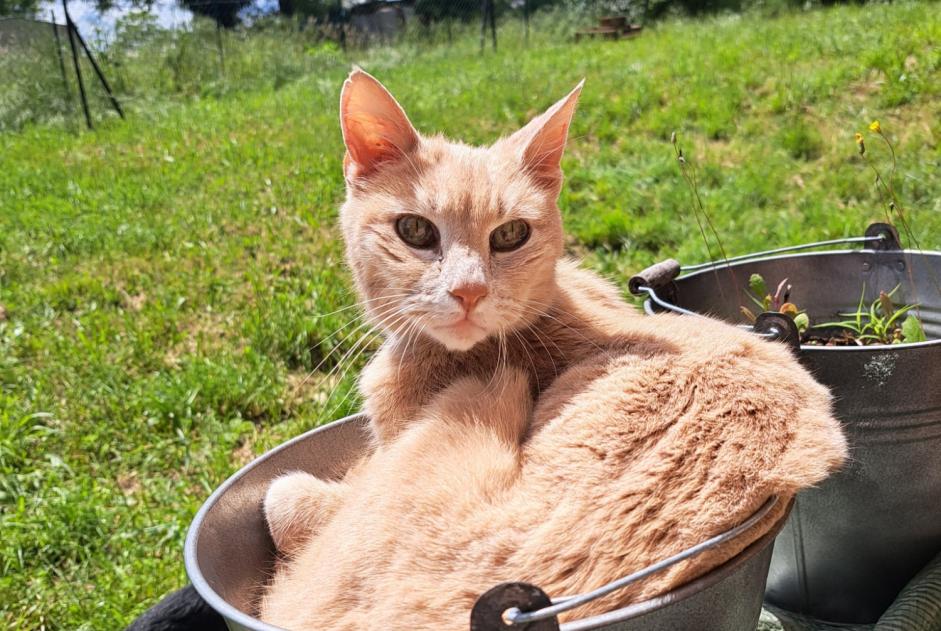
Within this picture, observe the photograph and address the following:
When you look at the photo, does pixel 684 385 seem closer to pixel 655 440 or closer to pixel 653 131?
pixel 655 440

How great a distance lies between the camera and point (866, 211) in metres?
4.33

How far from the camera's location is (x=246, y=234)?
5.01 m

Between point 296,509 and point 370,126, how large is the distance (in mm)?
935

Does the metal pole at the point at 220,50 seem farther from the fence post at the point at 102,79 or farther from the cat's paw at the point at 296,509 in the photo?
the cat's paw at the point at 296,509

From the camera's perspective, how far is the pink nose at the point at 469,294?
1.66m

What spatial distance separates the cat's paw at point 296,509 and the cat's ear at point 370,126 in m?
0.79

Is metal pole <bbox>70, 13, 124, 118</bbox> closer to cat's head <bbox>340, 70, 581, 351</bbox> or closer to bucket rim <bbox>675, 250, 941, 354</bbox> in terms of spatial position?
cat's head <bbox>340, 70, 581, 351</bbox>

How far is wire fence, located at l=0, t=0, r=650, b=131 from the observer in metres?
9.88

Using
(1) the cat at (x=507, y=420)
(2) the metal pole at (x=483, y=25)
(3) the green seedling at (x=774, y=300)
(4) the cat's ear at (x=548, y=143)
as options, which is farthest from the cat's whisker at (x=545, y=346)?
(2) the metal pole at (x=483, y=25)

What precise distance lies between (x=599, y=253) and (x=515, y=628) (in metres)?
3.51

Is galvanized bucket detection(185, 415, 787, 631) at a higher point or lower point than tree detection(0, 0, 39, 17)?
lower

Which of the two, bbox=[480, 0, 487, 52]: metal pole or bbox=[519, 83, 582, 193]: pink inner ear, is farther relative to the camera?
bbox=[480, 0, 487, 52]: metal pole

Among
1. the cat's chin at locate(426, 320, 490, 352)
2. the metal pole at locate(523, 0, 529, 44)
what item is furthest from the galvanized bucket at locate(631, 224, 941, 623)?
the metal pole at locate(523, 0, 529, 44)

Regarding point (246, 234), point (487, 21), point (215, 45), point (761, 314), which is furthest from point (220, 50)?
point (761, 314)
